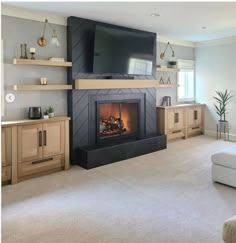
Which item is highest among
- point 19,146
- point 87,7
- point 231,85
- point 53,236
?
point 87,7

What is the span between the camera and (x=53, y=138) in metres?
3.88

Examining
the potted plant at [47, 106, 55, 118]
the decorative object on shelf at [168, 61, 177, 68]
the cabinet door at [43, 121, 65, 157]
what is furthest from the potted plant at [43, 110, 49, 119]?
the decorative object on shelf at [168, 61, 177, 68]

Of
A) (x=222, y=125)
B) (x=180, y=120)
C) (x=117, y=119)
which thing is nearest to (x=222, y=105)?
(x=222, y=125)

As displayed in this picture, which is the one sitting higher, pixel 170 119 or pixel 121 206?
pixel 170 119

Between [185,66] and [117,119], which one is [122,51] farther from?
[185,66]

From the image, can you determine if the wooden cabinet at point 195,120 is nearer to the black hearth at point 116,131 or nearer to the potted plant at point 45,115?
the black hearth at point 116,131

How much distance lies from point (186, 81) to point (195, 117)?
3.35ft

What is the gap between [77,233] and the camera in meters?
2.29

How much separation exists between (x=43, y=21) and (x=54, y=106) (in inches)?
52.7

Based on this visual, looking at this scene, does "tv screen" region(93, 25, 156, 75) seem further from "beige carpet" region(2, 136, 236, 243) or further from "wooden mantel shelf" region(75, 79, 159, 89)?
"beige carpet" region(2, 136, 236, 243)

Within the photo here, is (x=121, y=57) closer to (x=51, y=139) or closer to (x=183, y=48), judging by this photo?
(x=51, y=139)

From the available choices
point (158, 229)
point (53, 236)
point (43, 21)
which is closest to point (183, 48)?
point (43, 21)

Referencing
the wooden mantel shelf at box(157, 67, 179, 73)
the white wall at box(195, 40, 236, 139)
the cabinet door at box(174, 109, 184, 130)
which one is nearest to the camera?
the wooden mantel shelf at box(157, 67, 179, 73)

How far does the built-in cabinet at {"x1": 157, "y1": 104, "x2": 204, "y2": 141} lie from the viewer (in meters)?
5.79
